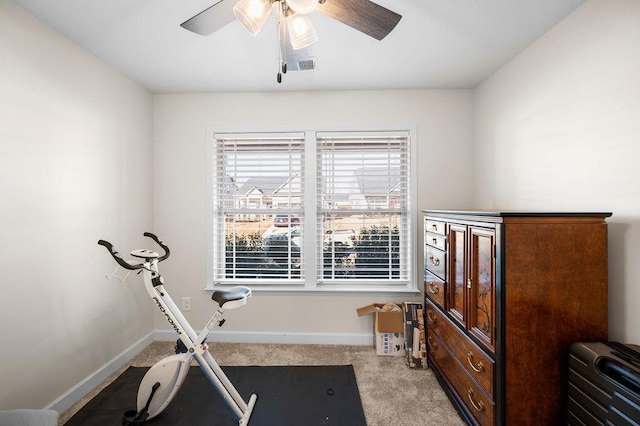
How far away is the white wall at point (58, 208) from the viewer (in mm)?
1622

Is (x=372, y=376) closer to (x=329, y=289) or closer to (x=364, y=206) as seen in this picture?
(x=329, y=289)

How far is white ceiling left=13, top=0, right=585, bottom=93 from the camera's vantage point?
165cm

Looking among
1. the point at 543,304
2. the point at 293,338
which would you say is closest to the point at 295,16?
the point at 543,304

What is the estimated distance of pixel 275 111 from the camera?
2.81m

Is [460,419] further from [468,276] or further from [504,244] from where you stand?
[504,244]

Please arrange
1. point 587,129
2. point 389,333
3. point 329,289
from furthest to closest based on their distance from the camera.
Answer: point 329,289, point 389,333, point 587,129

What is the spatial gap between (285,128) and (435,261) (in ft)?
6.21

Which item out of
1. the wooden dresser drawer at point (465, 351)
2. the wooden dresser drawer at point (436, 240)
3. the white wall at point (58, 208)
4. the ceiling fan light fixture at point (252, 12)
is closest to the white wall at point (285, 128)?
the white wall at point (58, 208)

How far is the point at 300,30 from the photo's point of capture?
1303mm

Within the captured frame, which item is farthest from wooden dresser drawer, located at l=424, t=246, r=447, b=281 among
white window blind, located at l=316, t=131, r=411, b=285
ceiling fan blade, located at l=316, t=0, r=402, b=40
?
ceiling fan blade, located at l=316, t=0, r=402, b=40

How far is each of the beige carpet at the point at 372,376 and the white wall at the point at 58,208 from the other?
391 mm

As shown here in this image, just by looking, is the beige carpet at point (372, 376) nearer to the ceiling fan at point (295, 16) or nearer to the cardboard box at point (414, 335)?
the cardboard box at point (414, 335)

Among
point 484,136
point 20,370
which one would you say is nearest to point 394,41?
point 484,136

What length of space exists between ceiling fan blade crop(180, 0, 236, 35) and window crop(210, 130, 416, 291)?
1.47 m
